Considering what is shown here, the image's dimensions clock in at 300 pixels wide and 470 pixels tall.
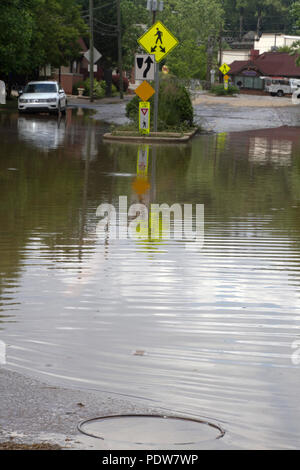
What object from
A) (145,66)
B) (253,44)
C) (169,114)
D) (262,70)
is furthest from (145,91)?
(253,44)

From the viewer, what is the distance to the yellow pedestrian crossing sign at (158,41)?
2927 centimetres

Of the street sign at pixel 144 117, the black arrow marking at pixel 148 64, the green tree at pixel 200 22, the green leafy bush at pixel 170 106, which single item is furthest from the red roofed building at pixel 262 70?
the black arrow marking at pixel 148 64

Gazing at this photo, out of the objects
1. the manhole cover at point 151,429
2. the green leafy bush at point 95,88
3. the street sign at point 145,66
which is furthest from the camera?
the green leafy bush at point 95,88

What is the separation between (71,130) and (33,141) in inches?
260

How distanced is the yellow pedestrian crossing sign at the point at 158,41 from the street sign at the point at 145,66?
0.48 m

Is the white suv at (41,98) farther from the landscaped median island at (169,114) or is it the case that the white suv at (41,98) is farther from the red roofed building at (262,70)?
the red roofed building at (262,70)

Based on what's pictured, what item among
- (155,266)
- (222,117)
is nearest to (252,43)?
(222,117)

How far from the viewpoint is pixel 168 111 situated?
32.5 metres

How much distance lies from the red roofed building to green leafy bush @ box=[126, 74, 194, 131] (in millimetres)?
83439

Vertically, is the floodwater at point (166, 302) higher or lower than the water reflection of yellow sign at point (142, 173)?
lower

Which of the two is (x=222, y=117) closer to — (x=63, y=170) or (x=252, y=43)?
(x=63, y=170)

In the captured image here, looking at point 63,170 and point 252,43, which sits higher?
point 252,43

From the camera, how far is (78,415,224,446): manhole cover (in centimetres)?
459

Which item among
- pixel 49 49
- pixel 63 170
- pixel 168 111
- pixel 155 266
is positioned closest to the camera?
pixel 155 266
